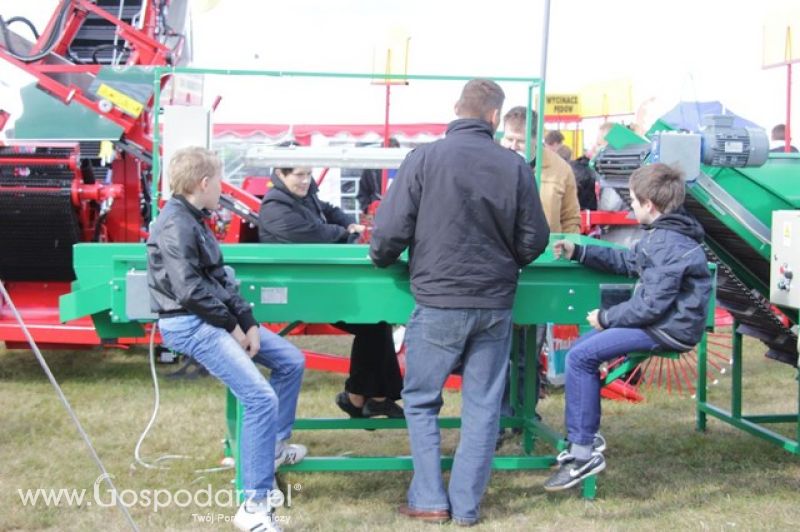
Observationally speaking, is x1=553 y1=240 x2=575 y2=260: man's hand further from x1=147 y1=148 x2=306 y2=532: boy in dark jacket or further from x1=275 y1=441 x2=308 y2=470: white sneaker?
x1=275 y1=441 x2=308 y2=470: white sneaker

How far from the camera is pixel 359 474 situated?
4867mm

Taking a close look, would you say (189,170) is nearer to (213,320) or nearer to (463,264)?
(213,320)

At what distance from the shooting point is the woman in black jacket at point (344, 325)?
517cm

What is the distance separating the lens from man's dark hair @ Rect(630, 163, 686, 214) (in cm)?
434

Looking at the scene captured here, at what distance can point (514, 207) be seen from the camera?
399 centimetres

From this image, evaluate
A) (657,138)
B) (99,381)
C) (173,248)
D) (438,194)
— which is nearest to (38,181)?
(99,381)

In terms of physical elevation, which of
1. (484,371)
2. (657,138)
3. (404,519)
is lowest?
(404,519)

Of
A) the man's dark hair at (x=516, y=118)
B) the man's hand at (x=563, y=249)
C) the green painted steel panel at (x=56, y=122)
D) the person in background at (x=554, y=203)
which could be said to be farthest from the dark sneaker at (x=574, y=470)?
A: the green painted steel panel at (x=56, y=122)

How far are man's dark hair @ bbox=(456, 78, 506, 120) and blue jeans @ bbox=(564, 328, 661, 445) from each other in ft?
3.52

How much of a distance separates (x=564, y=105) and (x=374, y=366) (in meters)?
12.7

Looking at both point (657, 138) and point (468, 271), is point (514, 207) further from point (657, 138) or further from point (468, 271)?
point (657, 138)

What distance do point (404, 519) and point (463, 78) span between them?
6.40 ft

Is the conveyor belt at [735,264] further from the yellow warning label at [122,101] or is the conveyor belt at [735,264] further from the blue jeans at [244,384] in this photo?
the yellow warning label at [122,101]

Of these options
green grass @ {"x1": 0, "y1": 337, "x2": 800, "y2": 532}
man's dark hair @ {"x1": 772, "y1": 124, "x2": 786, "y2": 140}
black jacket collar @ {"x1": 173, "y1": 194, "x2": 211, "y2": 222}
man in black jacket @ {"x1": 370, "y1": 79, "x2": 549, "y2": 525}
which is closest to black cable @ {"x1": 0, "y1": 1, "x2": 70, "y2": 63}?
green grass @ {"x1": 0, "y1": 337, "x2": 800, "y2": 532}
